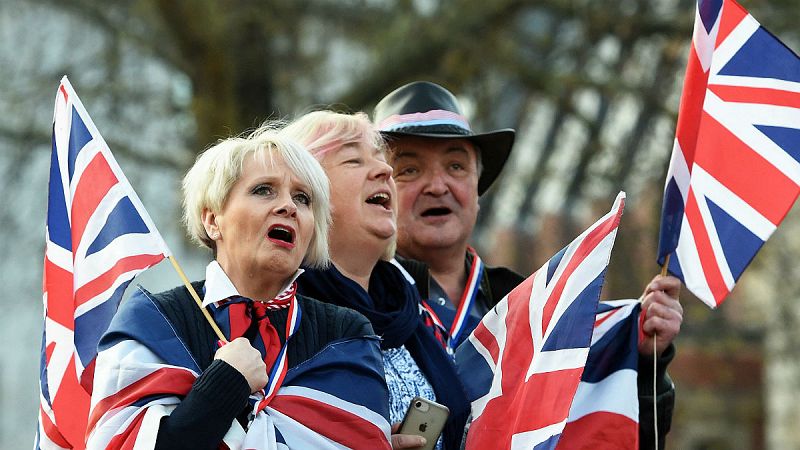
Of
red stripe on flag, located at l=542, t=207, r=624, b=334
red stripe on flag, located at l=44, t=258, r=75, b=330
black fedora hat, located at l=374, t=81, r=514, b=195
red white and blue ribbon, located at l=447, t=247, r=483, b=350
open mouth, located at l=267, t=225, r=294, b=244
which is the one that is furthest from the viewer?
black fedora hat, located at l=374, t=81, r=514, b=195

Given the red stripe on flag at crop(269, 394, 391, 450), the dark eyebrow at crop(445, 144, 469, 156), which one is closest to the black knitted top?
the red stripe on flag at crop(269, 394, 391, 450)

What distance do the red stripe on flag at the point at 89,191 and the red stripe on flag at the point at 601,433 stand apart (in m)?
1.70

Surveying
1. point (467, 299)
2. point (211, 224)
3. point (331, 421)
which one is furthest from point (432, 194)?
point (331, 421)

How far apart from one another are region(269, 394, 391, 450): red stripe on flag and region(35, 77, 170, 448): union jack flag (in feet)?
2.73

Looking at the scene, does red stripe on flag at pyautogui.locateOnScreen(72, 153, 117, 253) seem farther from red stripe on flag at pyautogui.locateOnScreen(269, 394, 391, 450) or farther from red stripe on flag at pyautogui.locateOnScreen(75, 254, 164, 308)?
red stripe on flag at pyautogui.locateOnScreen(269, 394, 391, 450)

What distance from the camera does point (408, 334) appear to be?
14.6 ft

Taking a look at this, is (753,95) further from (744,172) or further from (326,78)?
(326,78)

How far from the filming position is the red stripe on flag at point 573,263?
4.43 meters

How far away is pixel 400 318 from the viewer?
446 centimetres

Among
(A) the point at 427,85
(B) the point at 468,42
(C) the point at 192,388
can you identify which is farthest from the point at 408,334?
(B) the point at 468,42

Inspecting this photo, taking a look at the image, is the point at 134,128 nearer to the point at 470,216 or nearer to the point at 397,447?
the point at 470,216

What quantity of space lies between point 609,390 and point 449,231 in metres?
0.79

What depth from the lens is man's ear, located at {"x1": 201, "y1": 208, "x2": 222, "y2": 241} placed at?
160 inches

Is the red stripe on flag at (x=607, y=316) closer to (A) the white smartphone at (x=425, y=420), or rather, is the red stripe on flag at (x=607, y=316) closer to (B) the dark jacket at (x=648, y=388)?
(B) the dark jacket at (x=648, y=388)
